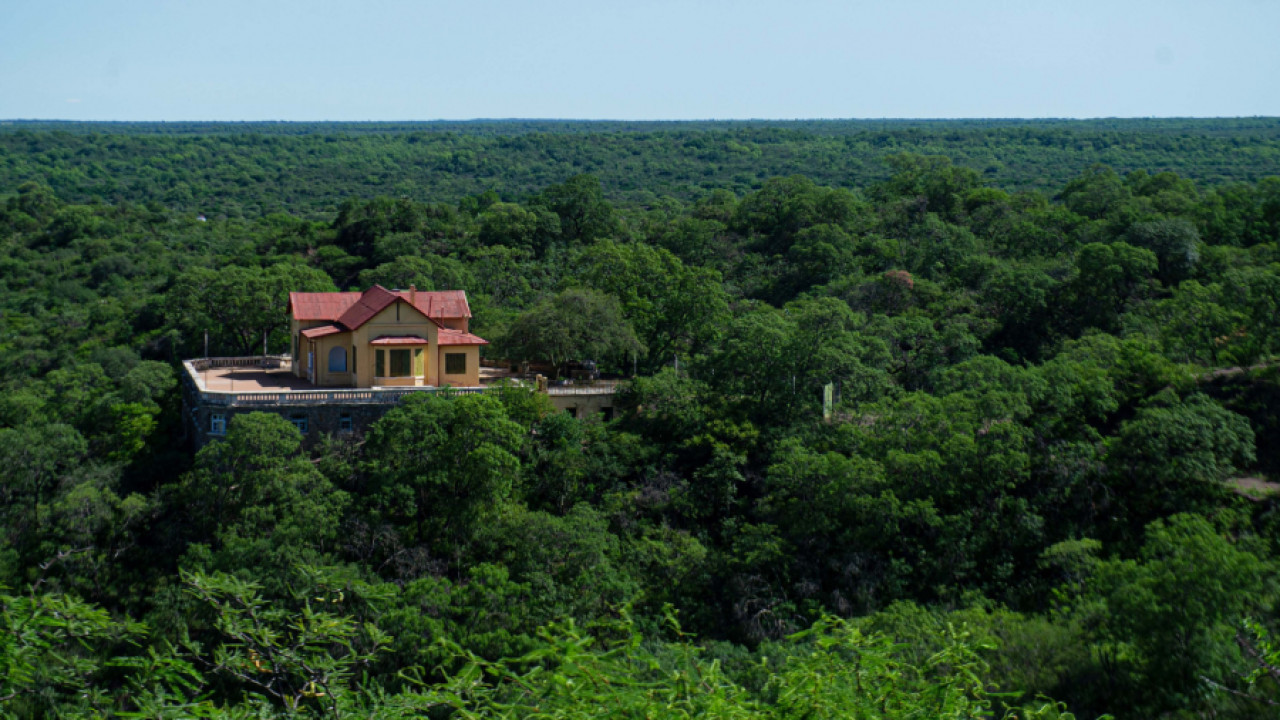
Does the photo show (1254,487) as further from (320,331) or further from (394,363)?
(320,331)

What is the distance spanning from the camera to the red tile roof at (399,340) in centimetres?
3141

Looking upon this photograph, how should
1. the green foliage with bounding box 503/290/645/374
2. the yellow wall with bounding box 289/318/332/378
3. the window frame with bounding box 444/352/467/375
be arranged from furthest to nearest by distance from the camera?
the yellow wall with bounding box 289/318/332/378 → the green foliage with bounding box 503/290/645/374 → the window frame with bounding box 444/352/467/375

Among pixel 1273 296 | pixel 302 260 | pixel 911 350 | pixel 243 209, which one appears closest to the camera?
pixel 1273 296

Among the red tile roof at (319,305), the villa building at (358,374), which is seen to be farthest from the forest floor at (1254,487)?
the red tile roof at (319,305)

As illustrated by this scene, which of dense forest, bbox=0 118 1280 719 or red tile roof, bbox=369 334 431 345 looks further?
red tile roof, bbox=369 334 431 345

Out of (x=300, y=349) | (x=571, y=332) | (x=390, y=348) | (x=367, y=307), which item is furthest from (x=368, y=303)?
(x=571, y=332)

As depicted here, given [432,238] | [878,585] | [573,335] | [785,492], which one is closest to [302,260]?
[432,238]

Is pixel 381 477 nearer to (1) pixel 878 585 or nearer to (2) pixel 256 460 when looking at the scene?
(2) pixel 256 460

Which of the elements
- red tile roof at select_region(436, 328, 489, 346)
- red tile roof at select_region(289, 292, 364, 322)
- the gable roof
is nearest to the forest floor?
red tile roof at select_region(436, 328, 489, 346)

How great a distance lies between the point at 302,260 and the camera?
5541cm

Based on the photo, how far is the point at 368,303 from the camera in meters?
32.7

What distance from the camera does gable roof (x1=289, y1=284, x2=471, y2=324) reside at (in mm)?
32781

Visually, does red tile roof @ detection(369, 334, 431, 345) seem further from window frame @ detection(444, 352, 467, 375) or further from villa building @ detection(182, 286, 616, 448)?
window frame @ detection(444, 352, 467, 375)

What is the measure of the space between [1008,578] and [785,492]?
5743 millimetres
